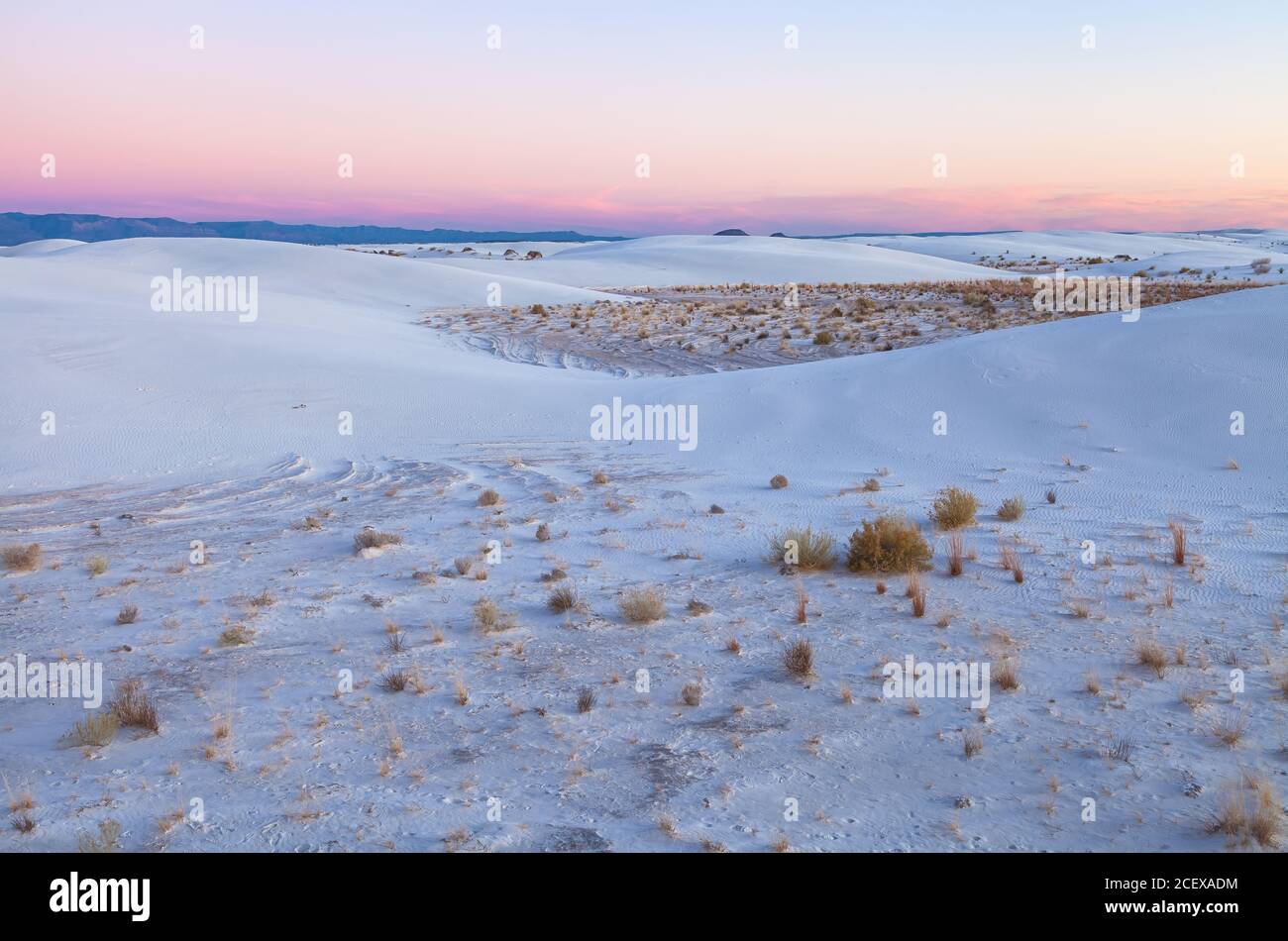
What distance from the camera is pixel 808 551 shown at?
708cm

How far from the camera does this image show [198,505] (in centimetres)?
945

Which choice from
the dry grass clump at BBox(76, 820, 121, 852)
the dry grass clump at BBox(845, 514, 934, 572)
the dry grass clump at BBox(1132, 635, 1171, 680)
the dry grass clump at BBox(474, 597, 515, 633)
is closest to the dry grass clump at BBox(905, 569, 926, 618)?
the dry grass clump at BBox(845, 514, 934, 572)

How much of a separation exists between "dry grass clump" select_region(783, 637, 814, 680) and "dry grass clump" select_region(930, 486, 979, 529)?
9.53 ft

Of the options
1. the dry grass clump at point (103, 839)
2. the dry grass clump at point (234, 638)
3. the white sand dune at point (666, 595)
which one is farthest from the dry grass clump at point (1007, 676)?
the dry grass clump at point (234, 638)

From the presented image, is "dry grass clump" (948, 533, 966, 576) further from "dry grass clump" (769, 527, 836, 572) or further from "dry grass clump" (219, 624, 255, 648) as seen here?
"dry grass clump" (219, 624, 255, 648)

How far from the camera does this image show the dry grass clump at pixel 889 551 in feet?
22.6

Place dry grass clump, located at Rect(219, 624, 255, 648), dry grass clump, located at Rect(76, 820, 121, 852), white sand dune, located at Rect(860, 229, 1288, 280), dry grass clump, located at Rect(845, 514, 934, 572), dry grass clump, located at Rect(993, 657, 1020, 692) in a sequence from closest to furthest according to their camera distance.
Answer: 1. dry grass clump, located at Rect(76, 820, 121, 852)
2. dry grass clump, located at Rect(993, 657, 1020, 692)
3. dry grass clump, located at Rect(219, 624, 255, 648)
4. dry grass clump, located at Rect(845, 514, 934, 572)
5. white sand dune, located at Rect(860, 229, 1288, 280)

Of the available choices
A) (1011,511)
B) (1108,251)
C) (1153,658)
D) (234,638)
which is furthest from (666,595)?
(1108,251)

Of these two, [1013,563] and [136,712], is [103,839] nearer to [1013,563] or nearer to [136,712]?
[136,712]

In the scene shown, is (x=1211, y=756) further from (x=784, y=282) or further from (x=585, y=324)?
(x=784, y=282)

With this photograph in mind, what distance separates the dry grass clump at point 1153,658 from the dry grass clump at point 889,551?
1.76m

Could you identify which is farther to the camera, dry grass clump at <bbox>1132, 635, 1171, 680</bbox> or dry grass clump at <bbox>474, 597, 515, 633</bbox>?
dry grass clump at <bbox>474, 597, 515, 633</bbox>

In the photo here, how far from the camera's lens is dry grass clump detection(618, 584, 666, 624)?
20.1ft
